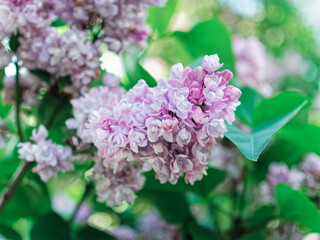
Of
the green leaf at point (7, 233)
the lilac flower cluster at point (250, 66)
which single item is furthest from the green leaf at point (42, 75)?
the lilac flower cluster at point (250, 66)

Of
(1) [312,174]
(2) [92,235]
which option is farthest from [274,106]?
(2) [92,235]

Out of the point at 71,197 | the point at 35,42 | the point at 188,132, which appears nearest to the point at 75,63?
the point at 35,42

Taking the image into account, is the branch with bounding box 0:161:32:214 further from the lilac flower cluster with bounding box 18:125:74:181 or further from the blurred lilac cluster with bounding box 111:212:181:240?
the blurred lilac cluster with bounding box 111:212:181:240

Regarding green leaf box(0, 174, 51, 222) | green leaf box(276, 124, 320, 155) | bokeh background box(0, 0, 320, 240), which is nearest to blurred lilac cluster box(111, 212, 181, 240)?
bokeh background box(0, 0, 320, 240)

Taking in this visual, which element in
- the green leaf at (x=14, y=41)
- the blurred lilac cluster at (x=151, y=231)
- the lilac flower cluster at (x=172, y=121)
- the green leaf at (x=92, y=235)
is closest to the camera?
the lilac flower cluster at (x=172, y=121)

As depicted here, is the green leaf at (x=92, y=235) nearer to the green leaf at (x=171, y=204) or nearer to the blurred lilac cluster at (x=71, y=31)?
the green leaf at (x=171, y=204)
